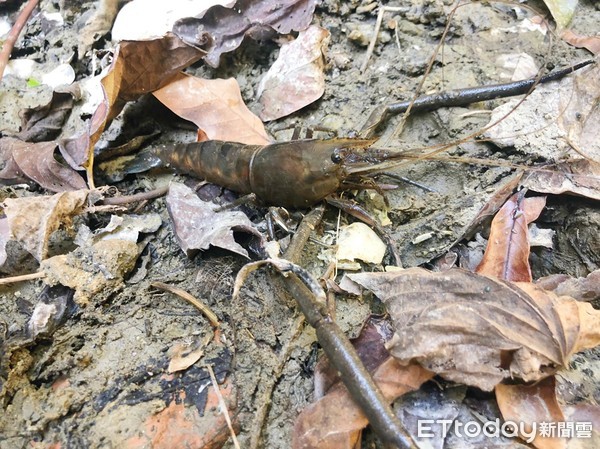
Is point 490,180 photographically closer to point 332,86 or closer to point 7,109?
point 332,86

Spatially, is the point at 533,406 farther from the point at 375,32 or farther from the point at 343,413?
the point at 375,32

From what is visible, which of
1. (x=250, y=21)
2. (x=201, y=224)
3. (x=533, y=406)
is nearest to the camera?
(x=533, y=406)

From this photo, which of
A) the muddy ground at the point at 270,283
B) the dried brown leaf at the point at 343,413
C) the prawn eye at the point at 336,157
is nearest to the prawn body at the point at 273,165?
the prawn eye at the point at 336,157

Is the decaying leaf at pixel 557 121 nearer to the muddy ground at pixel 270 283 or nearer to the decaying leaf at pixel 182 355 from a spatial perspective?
the muddy ground at pixel 270 283

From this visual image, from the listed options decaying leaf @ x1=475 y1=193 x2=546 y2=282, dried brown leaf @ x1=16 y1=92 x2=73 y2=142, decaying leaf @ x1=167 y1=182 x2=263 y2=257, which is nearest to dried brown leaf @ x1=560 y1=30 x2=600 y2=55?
decaying leaf @ x1=475 y1=193 x2=546 y2=282

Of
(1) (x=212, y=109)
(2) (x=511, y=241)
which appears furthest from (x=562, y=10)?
(1) (x=212, y=109)

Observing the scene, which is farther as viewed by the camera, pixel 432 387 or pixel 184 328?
pixel 184 328

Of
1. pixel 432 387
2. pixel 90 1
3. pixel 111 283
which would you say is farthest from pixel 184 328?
pixel 90 1

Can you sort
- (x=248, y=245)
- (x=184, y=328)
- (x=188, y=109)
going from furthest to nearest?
(x=188, y=109), (x=248, y=245), (x=184, y=328)
